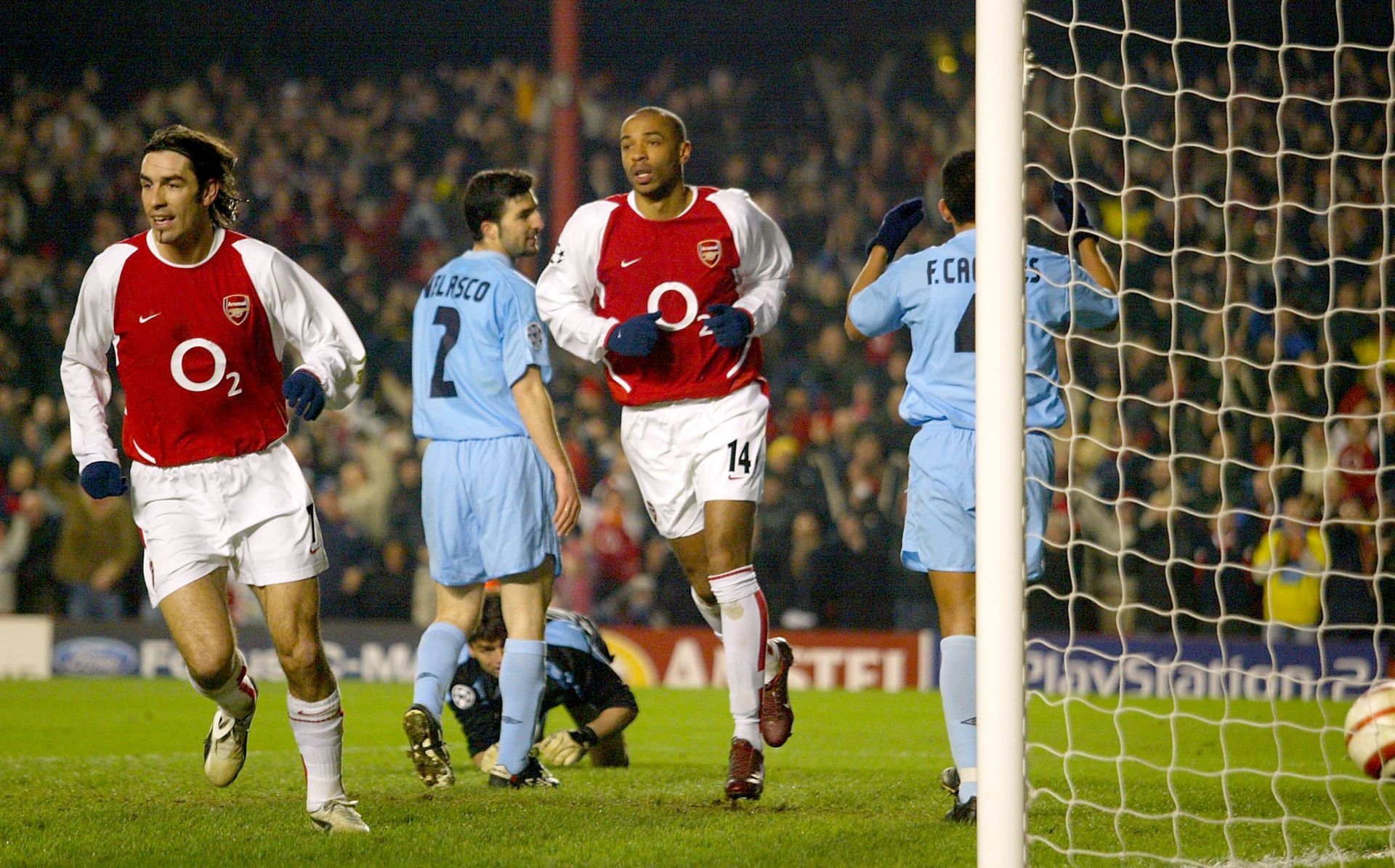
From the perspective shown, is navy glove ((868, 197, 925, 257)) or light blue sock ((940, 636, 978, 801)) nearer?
light blue sock ((940, 636, 978, 801))

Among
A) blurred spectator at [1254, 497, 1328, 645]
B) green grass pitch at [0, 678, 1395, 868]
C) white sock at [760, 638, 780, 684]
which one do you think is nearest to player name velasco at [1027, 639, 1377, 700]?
blurred spectator at [1254, 497, 1328, 645]

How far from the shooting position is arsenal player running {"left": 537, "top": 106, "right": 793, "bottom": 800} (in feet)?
17.9

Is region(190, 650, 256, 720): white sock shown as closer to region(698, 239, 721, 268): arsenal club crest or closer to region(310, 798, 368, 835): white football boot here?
region(310, 798, 368, 835): white football boot

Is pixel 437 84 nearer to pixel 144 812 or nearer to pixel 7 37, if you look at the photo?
pixel 7 37

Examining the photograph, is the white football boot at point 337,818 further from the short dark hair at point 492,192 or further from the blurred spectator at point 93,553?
the blurred spectator at point 93,553

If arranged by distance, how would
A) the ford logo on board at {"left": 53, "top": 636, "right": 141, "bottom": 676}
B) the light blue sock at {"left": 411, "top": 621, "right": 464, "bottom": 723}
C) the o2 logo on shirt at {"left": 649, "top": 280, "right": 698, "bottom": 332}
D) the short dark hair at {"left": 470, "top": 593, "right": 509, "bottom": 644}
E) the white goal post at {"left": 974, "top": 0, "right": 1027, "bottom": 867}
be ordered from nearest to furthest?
the white goal post at {"left": 974, "top": 0, "right": 1027, "bottom": 867} < the o2 logo on shirt at {"left": 649, "top": 280, "right": 698, "bottom": 332} < the light blue sock at {"left": 411, "top": 621, "right": 464, "bottom": 723} < the short dark hair at {"left": 470, "top": 593, "right": 509, "bottom": 644} < the ford logo on board at {"left": 53, "top": 636, "right": 141, "bottom": 676}

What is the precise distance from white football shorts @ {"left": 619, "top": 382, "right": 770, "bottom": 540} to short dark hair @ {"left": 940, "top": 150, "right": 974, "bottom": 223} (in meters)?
0.94

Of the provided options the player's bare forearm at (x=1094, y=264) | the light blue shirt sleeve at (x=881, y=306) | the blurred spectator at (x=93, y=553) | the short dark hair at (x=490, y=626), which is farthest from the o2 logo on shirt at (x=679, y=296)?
the blurred spectator at (x=93, y=553)

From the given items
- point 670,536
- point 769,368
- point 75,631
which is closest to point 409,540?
point 75,631

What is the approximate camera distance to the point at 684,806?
17.4ft

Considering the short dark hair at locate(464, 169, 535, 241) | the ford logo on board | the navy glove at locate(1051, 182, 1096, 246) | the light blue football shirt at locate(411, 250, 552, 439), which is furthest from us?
the ford logo on board

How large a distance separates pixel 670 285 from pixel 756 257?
343 mm

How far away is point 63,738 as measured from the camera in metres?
8.77

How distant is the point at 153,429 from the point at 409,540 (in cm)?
885
